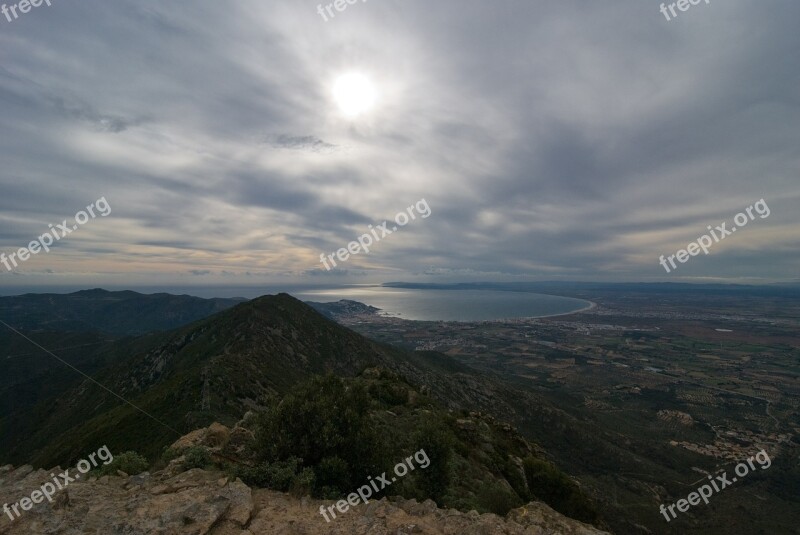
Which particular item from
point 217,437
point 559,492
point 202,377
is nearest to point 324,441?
point 217,437

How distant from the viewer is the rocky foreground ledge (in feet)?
35.3

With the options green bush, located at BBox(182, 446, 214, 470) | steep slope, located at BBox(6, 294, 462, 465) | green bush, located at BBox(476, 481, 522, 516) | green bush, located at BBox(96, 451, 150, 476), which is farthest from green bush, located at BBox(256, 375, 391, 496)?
steep slope, located at BBox(6, 294, 462, 465)

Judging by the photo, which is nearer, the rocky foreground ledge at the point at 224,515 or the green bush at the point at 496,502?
the rocky foreground ledge at the point at 224,515

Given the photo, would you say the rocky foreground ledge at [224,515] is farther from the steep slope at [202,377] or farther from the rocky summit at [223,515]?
the steep slope at [202,377]

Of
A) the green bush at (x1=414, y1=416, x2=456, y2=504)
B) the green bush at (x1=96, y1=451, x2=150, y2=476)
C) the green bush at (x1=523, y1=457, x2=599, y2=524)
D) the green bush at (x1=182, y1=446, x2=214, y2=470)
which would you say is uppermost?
the green bush at (x1=182, y1=446, x2=214, y2=470)

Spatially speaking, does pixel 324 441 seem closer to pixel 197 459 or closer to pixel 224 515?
pixel 224 515

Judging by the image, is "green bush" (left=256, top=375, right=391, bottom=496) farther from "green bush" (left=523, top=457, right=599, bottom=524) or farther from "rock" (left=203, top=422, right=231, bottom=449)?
"green bush" (left=523, top=457, right=599, bottom=524)

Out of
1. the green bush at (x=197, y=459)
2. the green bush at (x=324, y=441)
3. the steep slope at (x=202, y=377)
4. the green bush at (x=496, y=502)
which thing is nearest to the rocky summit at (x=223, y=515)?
the green bush at (x=197, y=459)

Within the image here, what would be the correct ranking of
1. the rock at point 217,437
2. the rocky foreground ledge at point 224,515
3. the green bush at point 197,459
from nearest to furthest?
the rocky foreground ledge at point 224,515
the green bush at point 197,459
the rock at point 217,437

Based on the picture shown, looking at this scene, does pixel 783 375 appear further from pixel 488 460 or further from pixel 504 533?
pixel 504 533

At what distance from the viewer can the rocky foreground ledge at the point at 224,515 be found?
35.3ft

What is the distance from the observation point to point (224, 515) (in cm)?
1133

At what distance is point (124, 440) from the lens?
120 feet

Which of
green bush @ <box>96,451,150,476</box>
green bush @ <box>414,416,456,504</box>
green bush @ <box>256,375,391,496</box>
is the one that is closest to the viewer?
green bush @ <box>256,375,391,496</box>
